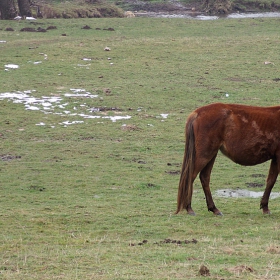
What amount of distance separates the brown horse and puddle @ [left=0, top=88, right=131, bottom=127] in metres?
6.78

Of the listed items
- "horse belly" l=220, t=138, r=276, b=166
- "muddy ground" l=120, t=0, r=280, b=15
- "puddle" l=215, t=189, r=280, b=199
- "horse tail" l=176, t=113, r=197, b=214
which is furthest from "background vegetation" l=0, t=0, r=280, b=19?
"horse belly" l=220, t=138, r=276, b=166

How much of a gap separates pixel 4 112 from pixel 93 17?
1928cm

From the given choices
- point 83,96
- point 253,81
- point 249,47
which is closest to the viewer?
point 83,96

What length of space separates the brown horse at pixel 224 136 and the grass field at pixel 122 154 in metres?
0.63

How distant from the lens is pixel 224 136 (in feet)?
29.0

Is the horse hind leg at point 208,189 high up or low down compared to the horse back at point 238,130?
down

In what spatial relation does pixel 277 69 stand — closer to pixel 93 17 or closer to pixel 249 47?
pixel 249 47

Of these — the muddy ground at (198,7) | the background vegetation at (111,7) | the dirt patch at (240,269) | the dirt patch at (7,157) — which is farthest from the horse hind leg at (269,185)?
the muddy ground at (198,7)

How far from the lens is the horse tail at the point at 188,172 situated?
882 cm

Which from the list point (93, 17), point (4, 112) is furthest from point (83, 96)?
point (93, 17)

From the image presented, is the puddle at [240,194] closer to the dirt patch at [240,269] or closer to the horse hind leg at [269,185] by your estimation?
the horse hind leg at [269,185]

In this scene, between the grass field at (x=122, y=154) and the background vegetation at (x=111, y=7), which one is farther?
the background vegetation at (x=111, y=7)

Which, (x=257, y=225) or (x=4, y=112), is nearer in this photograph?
A: (x=257, y=225)

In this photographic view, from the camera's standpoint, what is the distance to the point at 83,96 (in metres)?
17.6
